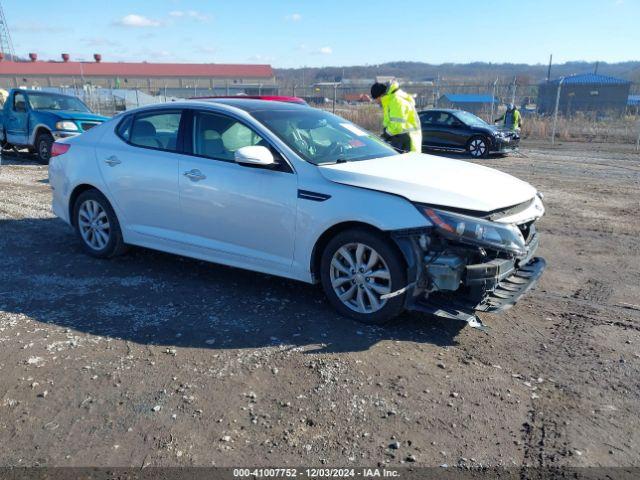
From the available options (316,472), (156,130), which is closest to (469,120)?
(156,130)

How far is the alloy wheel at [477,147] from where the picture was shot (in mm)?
16688

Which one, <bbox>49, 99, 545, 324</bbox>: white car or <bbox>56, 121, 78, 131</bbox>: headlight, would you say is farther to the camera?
<bbox>56, 121, 78, 131</bbox>: headlight

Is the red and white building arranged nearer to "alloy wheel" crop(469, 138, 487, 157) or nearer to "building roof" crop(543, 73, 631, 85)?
"building roof" crop(543, 73, 631, 85)

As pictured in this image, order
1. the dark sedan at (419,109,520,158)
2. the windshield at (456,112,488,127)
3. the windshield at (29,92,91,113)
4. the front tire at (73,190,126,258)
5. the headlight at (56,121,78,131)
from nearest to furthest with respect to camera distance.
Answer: the front tire at (73,190,126,258) < the headlight at (56,121,78,131) < the windshield at (29,92,91,113) < the dark sedan at (419,109,520,158) < the windshield at (456,112,488,127)

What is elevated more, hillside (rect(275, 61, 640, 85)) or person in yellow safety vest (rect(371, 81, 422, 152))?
hillside (rect(275, 61, 640, 85))

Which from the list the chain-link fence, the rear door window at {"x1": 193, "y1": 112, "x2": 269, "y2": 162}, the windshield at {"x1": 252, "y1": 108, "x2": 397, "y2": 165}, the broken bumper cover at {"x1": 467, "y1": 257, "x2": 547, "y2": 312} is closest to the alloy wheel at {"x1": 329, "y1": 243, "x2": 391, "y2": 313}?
the broken bumper cover at {"x1": 467, "y1": 257, "x2": 547, "y2": 312}

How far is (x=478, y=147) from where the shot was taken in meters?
16.8

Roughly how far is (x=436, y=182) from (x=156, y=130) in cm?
293

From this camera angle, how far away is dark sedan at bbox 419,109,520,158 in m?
16.6

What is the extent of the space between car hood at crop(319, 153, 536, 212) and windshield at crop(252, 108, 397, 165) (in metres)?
0.24

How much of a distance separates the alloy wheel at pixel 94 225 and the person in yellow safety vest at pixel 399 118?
443 cm

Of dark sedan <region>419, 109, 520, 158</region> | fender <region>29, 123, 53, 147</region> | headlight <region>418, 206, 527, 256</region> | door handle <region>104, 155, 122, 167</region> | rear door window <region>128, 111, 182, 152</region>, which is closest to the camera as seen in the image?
headlight <region>418, 206, 527, 256</region>

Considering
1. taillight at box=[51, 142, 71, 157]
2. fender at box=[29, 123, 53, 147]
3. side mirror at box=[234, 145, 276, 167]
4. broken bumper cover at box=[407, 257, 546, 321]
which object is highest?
side mirror at box=[234, 145, 276, 167]

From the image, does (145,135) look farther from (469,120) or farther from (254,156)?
(469,120)
